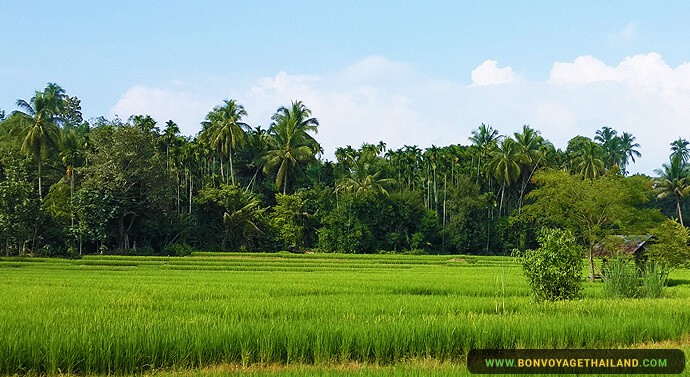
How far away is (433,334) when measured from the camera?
30.2 feet

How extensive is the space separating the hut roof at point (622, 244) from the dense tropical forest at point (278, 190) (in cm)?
52

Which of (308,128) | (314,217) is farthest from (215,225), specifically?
(308,128)

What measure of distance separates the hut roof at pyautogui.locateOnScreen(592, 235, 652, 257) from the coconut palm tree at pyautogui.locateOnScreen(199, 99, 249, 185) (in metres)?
28.2

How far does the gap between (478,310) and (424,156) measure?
44.3 m

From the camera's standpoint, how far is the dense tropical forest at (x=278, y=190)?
36062mm

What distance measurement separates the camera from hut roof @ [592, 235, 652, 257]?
26453 millimetres

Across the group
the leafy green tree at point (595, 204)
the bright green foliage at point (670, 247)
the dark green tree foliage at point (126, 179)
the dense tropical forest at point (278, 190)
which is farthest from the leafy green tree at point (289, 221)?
the bright green foliage at point (670, 247)

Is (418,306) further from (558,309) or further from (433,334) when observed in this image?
(433,334)

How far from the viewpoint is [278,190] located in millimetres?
53656

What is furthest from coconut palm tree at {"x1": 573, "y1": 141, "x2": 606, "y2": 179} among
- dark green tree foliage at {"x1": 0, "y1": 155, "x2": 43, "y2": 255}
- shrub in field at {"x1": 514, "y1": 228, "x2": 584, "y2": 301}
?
dark green tree foliage at {"x1": 0, "y1": 155, "x2": 43, "y2": 255}

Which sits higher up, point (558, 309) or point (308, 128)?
point (308, 128)

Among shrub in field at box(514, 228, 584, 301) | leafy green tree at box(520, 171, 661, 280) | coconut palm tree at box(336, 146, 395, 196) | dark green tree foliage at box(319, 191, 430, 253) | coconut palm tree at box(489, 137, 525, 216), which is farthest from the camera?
coconut palm tree at box(489, 137, 525, 216)

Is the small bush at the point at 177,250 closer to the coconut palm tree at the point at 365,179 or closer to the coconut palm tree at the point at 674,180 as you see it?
the coconut palm tree at the point at 365,179

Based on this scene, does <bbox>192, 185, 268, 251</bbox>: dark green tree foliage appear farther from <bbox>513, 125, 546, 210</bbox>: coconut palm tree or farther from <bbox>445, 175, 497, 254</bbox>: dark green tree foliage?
<bbox>513, 125, 546, 210</bbox>: coconut palm tree
